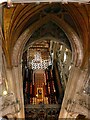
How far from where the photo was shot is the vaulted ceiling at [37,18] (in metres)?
11.2

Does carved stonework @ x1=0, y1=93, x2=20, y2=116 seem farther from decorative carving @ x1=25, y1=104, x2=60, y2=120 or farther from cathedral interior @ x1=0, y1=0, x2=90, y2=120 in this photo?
decorative carving @ x1=25, y1=104, x2=60, y2=120

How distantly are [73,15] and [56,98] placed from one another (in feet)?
24.6

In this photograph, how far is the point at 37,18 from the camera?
12820 millimetres

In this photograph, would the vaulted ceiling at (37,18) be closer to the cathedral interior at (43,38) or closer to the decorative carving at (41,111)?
the cathedral interior at (43,38)

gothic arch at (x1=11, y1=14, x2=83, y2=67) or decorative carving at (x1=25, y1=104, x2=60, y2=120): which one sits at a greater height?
gothic arch at (x1=11, y1=14, x2=83, y2=67)

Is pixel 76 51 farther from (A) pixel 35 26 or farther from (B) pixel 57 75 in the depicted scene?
(B) pixel 57 75

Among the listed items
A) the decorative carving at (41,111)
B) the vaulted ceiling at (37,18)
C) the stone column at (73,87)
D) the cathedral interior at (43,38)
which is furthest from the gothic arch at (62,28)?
the decorative carving at (41,111)

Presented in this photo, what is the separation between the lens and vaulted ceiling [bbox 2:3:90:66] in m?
11.2

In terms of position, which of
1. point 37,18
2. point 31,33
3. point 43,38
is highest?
point 37,18

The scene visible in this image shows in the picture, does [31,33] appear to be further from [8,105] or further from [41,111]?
[41,111]

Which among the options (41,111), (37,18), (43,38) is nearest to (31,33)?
(37,18)

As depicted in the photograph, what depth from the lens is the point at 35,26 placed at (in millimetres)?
12750

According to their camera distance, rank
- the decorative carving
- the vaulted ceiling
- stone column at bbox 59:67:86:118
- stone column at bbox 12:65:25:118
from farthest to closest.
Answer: the decorative carving < stone column at bbox 12:65:25:118 < stone column at bbox 59:67:86:118 < the vaulted ceiling

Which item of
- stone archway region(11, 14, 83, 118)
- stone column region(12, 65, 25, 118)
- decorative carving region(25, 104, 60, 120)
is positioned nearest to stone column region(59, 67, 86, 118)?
stone archway region(11, 14, 83, 118)
